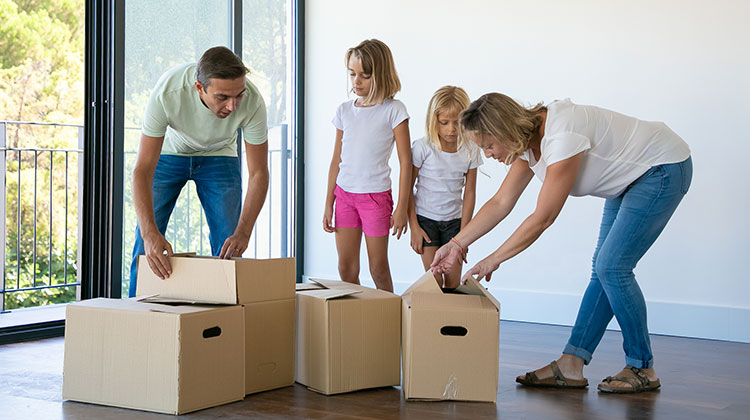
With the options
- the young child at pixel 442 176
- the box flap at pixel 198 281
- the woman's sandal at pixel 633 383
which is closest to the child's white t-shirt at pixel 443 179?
the young child at pixel 442 176

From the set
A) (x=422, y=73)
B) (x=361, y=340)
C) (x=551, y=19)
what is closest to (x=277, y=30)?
(x=422, y=73)

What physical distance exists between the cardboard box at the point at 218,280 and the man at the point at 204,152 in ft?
0.16

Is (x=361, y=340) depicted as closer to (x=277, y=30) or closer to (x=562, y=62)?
(x=562, y=62)

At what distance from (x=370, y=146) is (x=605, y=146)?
994mm

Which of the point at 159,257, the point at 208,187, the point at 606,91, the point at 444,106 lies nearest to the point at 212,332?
the point at 159,257

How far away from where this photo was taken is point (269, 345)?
221cm

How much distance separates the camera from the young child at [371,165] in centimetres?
279

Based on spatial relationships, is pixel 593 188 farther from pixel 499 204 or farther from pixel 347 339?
pixel 347 339

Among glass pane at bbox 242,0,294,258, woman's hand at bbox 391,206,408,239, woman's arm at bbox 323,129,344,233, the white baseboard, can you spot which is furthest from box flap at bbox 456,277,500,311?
glass pane at bbox 242,0,294,258

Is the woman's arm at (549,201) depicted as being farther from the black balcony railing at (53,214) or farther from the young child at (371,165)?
the black balcony railing at (53,214)

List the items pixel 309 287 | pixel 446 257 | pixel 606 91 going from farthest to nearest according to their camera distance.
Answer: pixel 606 91, pixel 309 287, pixel 446 257

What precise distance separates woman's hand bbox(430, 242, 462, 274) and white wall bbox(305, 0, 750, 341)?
1540 millimetres

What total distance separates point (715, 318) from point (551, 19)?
63.3 inches

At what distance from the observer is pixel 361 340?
2188 millimetres
